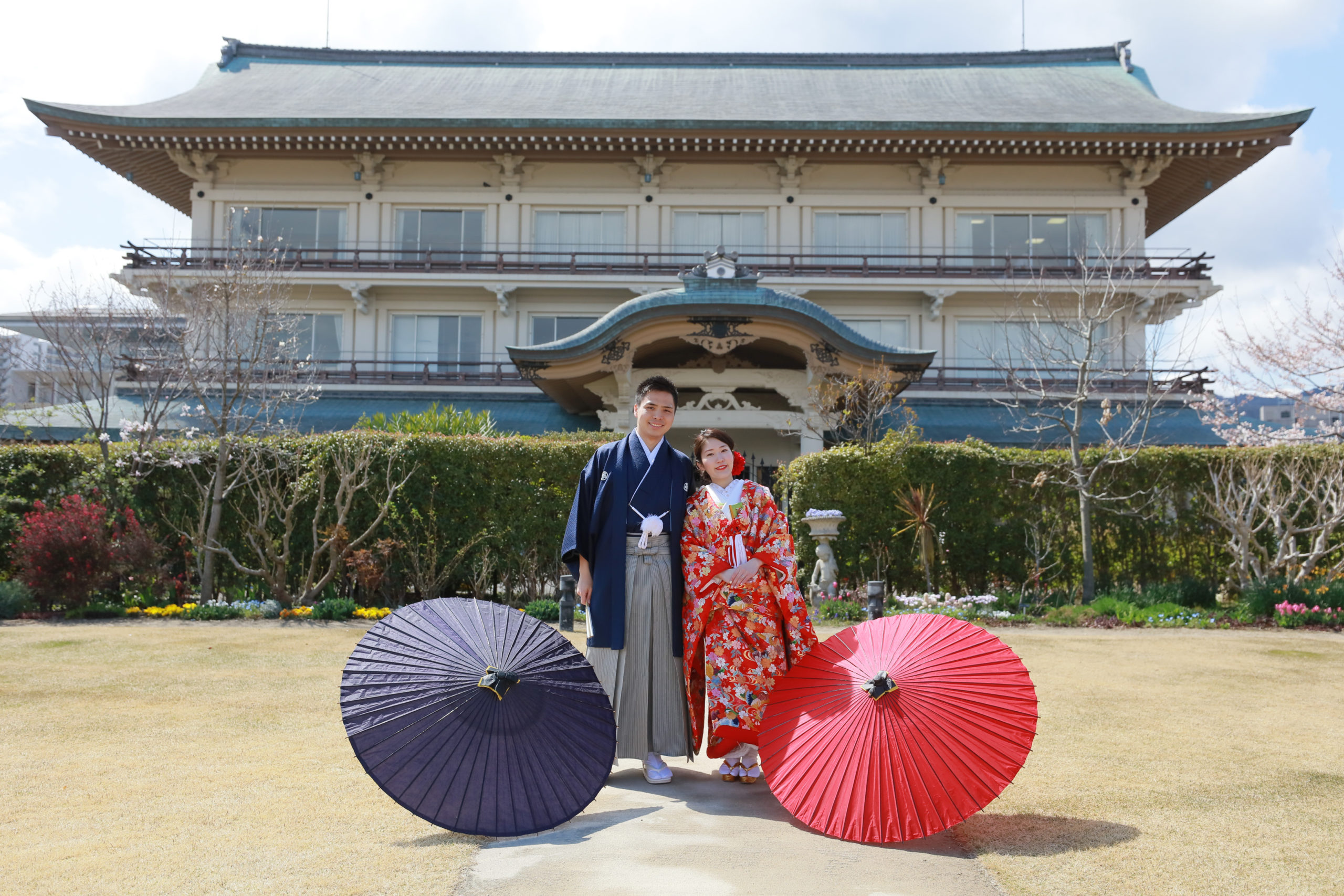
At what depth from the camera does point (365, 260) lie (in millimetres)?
21719

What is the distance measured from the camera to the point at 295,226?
2234cm

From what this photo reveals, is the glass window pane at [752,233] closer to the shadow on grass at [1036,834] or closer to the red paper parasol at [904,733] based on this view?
the red paper parasol at [904,733]

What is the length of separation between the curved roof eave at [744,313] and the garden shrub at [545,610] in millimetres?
4885

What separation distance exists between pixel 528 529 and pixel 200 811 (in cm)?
805

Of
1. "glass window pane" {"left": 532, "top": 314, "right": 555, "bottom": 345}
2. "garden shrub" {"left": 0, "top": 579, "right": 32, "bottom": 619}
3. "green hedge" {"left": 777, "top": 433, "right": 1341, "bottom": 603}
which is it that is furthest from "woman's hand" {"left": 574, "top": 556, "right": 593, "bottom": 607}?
"glass window pane" {"left": 532, "top": 314, "right": 555, "bottom": 345}

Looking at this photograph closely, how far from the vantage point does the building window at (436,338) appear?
22078 millimetres

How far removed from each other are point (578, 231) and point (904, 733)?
20.1 meters

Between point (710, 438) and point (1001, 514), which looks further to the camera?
point (1001, 514)

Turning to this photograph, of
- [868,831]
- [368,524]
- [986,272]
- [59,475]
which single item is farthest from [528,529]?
[986,272]

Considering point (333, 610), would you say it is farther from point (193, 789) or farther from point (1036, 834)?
point (1036, 834)

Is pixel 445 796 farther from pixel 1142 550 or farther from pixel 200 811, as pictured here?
pixel 1142 550

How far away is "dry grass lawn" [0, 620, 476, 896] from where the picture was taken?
10.3ft

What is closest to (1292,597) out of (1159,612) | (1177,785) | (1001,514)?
(1159,612)

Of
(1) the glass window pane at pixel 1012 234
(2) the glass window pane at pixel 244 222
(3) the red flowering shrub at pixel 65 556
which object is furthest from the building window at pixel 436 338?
(1) the glass window pane at pixel 1012 234
